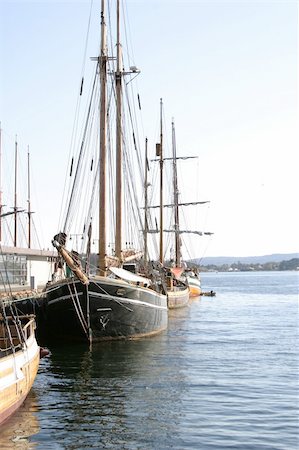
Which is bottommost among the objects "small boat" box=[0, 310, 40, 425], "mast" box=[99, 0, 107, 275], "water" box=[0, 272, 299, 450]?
"water" box=[0, 272, 299, 450]

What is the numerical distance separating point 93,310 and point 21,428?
11766mm

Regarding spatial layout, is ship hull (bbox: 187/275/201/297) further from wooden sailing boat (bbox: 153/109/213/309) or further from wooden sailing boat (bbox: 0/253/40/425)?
wooden sailing boat (bbox: 0/253/40/425)

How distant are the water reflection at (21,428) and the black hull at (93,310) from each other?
30.2 feet

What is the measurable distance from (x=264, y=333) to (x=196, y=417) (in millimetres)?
20251

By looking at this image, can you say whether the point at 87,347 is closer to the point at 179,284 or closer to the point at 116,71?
the point at 116,71

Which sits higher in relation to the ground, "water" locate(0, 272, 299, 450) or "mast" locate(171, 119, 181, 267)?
"mast" locate(171, 119, 181, 267)

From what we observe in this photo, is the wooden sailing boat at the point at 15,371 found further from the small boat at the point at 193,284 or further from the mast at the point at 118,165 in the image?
the small boat at the point at 193,284

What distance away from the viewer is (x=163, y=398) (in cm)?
1791

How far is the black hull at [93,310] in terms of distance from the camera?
26.1m

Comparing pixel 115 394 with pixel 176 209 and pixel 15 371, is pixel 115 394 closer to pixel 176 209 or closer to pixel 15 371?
pixel 15 371

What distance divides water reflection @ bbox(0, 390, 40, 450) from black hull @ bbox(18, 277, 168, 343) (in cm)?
920

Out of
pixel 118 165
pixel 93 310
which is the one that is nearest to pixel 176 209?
pixel 118 165

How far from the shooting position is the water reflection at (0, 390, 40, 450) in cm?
1341

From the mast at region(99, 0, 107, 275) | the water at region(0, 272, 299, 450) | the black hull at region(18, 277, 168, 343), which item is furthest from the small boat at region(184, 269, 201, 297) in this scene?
the black hull at region(18, 277, 168, 343)
